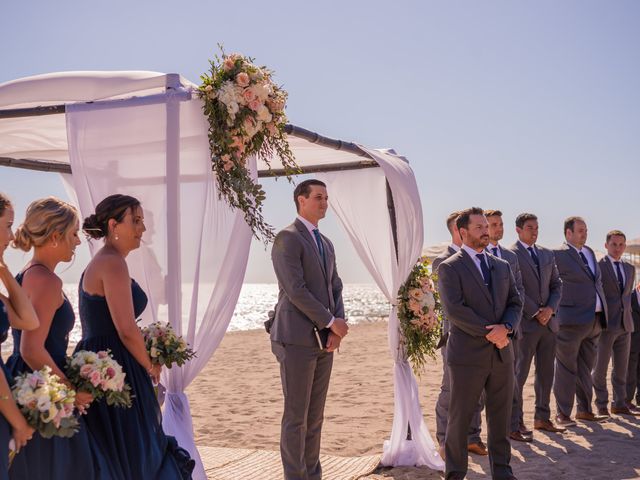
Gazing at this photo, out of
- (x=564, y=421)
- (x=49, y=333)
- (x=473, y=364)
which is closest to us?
(x=49, y=333)

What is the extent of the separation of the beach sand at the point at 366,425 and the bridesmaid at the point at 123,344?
271 centimetres

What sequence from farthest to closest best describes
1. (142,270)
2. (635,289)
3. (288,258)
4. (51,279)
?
(635,289) → (288,258) → (142,270) → (51,279)

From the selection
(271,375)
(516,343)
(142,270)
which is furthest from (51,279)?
(271,375)

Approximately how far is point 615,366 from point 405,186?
3998 millimetres

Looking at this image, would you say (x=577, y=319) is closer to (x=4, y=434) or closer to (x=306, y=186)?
(x=306, y=186)

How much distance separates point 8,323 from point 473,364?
3.31 meters

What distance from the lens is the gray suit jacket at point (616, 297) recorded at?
8461 millimetres

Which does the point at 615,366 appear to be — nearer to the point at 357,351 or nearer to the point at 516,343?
the point at 516,343

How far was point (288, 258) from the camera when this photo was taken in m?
5.04

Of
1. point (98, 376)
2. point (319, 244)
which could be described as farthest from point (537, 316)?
point (98, 376)

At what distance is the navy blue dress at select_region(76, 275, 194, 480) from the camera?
A: 11.3 ft

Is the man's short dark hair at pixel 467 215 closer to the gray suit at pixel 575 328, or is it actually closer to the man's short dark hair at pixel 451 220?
the man's short dark hair at pixel 451 220

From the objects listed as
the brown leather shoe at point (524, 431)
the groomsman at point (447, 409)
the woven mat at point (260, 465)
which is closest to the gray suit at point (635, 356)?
the brown leather shoe at point (524, 431)

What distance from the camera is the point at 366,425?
27.0ft
